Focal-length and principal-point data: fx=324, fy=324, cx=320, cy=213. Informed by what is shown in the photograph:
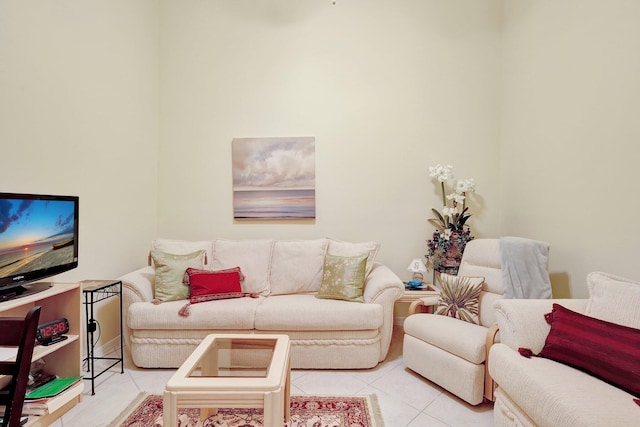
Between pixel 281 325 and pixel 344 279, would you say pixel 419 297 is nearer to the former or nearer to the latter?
pixel 344 279

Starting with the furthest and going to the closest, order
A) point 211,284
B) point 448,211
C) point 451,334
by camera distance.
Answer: point 448,211 → point 211,284 → point 451,334

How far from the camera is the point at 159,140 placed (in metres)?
3.63

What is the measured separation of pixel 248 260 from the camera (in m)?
3.13

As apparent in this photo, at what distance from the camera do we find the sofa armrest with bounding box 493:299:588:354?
5.90ft

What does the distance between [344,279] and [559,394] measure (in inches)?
66.1

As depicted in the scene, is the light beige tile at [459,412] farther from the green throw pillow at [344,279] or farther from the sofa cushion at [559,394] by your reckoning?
the green throw pillow at [344,279]

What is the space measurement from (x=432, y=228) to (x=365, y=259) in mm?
1059

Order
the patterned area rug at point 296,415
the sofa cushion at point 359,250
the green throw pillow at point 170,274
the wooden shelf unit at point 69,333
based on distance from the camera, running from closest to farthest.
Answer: the patterned area rug at point 296,415 → the wooden shelf unit at point 69,333 → the green throw pillow at point 170,274 → the sofa cushion at point 359,250

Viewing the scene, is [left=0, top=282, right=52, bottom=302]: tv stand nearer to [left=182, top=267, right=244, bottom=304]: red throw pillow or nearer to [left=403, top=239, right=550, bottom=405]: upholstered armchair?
[left=182, top=267, right=244, bottom=304]: red throw pillow

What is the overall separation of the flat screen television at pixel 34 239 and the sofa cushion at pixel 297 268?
1.59 meters

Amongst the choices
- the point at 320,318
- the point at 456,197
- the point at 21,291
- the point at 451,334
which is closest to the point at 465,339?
the point at 451,334

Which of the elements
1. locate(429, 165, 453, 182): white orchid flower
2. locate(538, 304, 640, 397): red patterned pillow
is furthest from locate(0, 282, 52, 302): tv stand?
locate(429, 165, 453, 182): white orchid flower

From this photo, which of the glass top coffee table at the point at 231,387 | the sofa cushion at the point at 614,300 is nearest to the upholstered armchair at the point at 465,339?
the sofa cushion at the point at 614,300

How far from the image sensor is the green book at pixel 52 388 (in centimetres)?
181
